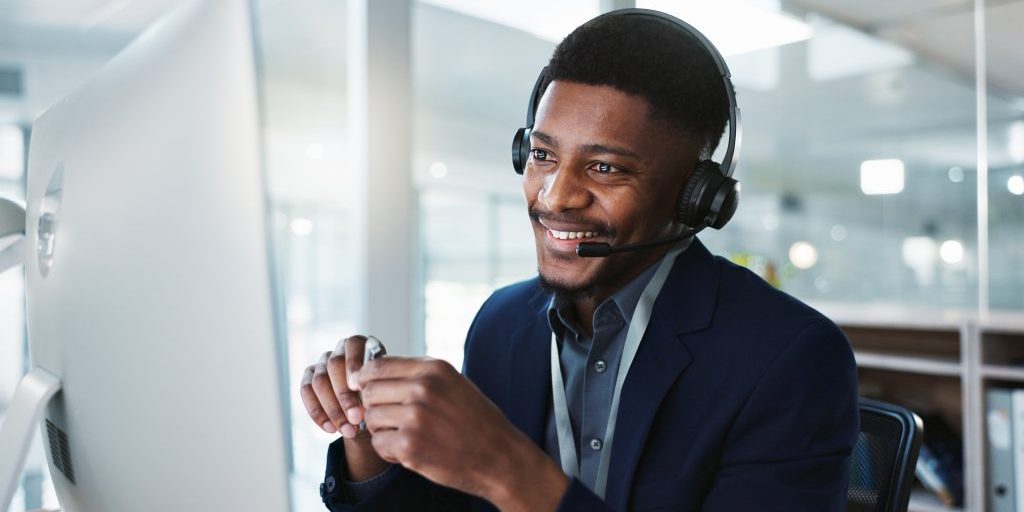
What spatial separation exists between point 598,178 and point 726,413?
1.01 feet

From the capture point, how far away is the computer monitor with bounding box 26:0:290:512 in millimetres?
459

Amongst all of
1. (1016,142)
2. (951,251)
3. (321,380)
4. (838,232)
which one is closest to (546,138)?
(321,380)

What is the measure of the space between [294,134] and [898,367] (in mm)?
2215

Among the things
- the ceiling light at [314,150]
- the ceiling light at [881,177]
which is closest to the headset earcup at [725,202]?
the ceiling light at [314,150]

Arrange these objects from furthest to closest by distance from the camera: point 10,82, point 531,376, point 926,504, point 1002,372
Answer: point 926,504
point 1002,372
point 10,82
point 531,376

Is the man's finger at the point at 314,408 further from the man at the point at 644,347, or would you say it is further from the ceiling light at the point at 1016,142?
A: the ceiling light at the point at 1016,142

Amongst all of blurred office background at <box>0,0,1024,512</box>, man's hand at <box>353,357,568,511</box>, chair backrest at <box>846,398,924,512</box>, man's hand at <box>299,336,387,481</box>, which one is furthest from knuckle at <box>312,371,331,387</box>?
chair backrest at <box>846,398,924,512</box>

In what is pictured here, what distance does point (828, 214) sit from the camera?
195 inches

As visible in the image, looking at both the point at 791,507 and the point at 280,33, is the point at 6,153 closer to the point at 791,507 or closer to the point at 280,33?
the point at 280,33

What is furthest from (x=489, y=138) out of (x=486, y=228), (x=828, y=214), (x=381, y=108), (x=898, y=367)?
(x=828, y=214)

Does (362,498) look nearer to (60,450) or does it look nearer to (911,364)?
(60,450)

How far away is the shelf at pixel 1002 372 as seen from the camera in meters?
2.33

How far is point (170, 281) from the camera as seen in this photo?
51 cm

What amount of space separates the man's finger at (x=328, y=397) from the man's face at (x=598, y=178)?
0.36 m
